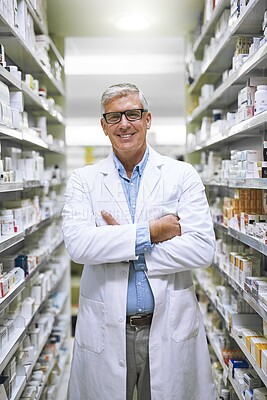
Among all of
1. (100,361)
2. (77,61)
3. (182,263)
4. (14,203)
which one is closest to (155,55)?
(77,61)

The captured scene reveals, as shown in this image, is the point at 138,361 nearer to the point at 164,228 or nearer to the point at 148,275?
the point at 148,275

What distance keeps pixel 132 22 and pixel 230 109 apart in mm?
1266

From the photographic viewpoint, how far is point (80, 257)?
2.21 m

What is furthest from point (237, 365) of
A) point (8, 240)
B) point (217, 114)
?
point (217, 114)

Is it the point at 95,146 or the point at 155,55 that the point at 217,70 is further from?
the point at 95,146

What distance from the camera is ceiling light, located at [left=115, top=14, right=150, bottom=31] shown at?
3.78m

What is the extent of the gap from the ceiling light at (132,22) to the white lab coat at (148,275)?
5.87 feet

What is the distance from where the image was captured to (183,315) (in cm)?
235

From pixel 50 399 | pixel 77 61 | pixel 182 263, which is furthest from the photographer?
pixel 77 61

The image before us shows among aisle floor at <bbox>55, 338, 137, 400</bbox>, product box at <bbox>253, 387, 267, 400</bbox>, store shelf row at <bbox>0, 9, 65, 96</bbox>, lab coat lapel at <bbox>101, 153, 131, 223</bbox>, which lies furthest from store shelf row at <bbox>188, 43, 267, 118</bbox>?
aisle floor at <bbox>55, 338, 137, 400</bbox>

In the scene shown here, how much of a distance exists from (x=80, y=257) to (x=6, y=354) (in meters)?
0.59

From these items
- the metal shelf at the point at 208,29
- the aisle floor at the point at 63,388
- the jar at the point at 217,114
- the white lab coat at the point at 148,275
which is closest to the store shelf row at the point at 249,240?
the white lab coat at the point at 148,275

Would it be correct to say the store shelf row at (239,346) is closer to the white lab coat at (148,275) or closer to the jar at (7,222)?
the white lab coat at (148,275)

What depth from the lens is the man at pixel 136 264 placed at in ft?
7.25
